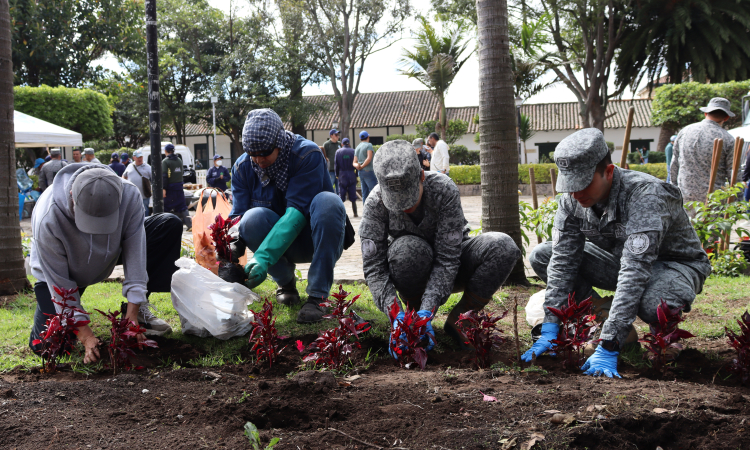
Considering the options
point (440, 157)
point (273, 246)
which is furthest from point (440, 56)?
point (273, 246)

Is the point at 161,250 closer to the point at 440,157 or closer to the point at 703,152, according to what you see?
the point at 703,152

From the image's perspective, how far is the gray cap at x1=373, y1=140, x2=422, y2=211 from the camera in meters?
3.13

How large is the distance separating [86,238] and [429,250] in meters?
2.00

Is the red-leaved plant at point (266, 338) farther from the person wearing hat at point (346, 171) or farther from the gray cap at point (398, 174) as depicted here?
the person wearing hat at point (346, 171)

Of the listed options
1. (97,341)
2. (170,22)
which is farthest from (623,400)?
(170,22)

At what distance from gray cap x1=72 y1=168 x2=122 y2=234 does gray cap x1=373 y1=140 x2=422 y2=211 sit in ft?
4.68

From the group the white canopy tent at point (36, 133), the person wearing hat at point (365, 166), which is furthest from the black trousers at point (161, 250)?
the white canopy tent at point (36, 133)

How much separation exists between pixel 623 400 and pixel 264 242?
7.95ft

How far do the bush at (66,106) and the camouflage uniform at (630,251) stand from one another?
2176 centimetres

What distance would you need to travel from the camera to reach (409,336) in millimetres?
2990

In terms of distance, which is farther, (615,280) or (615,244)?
(615,280)

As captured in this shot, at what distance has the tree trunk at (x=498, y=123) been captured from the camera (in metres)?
5.09

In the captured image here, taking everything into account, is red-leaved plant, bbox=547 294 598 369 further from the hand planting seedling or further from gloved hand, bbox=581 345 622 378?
the hand planting seedling

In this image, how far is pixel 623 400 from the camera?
7.45 ft
